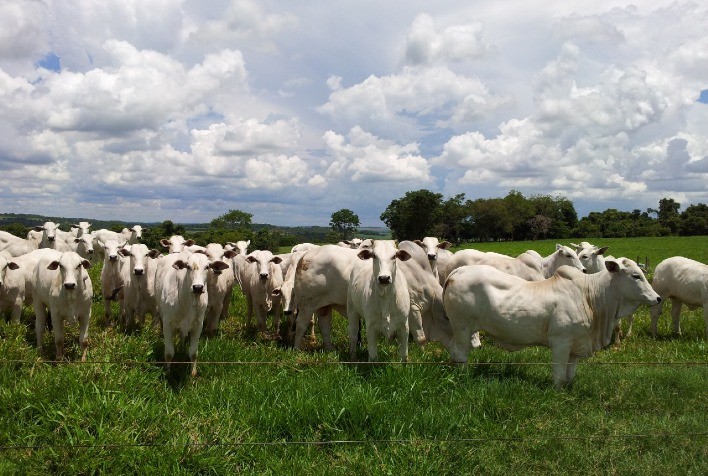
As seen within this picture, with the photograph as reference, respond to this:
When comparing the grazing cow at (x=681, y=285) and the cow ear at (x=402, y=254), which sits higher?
the cow ear at (x=402, y=254)

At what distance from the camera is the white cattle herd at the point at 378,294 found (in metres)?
7.66

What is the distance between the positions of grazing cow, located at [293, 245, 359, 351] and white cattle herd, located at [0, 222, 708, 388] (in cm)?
2

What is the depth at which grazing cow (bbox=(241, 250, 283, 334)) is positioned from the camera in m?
11.6

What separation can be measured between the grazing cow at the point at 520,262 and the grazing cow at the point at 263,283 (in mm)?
4469

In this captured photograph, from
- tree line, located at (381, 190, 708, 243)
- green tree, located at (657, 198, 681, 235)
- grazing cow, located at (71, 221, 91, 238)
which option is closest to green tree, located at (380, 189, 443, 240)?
tree line, located at (381, 190, 708, 243)

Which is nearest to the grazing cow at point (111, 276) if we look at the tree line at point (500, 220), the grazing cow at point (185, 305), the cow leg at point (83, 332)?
the cow leg at point (83, 332)

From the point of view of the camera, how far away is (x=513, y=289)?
25.6 feet

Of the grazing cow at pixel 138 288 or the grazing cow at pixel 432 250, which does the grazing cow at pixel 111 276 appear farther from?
the grazing cow at pixel 432 250

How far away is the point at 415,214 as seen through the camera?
72062mm

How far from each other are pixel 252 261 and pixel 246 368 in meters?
4.34

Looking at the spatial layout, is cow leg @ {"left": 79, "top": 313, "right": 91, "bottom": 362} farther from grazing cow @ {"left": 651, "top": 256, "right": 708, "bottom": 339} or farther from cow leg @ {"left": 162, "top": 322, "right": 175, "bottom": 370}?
grazing cow @ {"left": 651, "top": 256, "right": 708, "bottom": 339}

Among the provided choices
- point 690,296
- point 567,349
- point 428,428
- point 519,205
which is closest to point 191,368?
point 428,428

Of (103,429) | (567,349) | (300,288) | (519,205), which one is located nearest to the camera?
(103,429)

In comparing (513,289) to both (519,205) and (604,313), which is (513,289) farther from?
(519,205)
